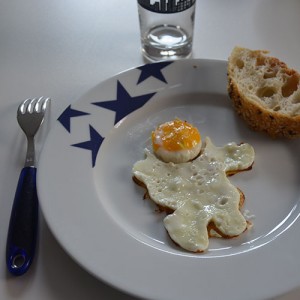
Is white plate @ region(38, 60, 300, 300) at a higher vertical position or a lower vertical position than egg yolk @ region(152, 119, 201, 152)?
lower

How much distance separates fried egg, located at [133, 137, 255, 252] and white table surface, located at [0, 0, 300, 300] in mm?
389

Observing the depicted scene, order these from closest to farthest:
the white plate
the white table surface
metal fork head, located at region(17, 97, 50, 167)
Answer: the white plate, metal fork head, located at region(17, 97, 50, 167), the white table surface

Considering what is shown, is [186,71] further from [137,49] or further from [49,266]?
[49,266]

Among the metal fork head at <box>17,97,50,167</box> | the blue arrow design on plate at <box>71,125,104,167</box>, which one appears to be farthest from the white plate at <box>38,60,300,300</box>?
the metal fork head at <box>17,97,50,167</box>

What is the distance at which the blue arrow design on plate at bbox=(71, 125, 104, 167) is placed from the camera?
4.10 ft

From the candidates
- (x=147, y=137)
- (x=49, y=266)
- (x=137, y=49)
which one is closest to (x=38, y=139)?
(x=147, y=137)

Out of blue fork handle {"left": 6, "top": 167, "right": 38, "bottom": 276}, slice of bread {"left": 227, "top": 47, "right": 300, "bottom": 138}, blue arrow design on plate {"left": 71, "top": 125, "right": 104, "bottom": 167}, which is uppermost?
slice of bread {"left": 227, "top": 47, "right": 300, "bottom": 138}

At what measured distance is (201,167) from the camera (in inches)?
47.4

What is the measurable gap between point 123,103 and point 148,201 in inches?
14.1

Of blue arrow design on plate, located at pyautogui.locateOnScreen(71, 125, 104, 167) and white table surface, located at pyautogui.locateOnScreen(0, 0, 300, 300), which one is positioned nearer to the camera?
blue arrow design on plate, located at pyautogui.locateOnScreen(71, 125, 104, 167)

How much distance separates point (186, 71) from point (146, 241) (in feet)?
2.01

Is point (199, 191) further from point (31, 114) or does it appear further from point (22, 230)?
point (31, 114)

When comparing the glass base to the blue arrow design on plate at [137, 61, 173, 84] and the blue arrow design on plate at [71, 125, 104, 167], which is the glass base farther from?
the blue arrow design on plate at [71, 125, 104, 167]

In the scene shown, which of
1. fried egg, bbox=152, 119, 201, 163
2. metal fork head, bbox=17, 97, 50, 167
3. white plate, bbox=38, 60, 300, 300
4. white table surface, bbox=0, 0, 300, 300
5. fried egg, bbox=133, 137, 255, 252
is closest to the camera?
white plate, bbox=38, 60, 300, 300
